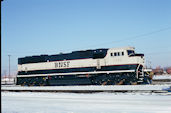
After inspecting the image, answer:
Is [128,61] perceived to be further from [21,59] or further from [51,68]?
[21,59]

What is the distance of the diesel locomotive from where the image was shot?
24141 mm

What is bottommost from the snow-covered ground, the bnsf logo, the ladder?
the snow-covered ground

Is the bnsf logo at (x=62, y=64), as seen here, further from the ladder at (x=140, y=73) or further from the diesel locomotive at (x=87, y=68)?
the ladder at (x=140, y=73)

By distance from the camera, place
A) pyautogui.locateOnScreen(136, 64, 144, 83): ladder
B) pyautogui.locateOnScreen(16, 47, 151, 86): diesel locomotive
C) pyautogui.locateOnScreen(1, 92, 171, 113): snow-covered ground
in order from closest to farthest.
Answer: pyautogui.locateOnScreen(1, 92, 171, 113): snow-covered ground
pyautogui.locateOnScreen(136, 64, 144, 83): ladder
pyautogui.locateOnScreen(16, 47, 151, 86): diesel locomotive

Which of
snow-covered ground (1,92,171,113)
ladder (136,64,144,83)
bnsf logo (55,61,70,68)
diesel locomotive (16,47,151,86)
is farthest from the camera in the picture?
bnsf logo (55,61,70,68)

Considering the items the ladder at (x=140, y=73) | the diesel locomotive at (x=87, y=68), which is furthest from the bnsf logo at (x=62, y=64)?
the ladder at (x=140, y=73)

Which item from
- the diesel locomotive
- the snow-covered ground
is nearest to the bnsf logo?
the diesel locomotive

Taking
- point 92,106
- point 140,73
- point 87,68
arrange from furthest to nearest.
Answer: point 87,68, point 140,73, point 92,106

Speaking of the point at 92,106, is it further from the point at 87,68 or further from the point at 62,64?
the point at 62,64

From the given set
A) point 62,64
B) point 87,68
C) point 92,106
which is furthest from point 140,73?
point 92,106

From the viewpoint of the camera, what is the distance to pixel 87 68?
87.3 ft

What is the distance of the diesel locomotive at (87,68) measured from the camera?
24.1 metres

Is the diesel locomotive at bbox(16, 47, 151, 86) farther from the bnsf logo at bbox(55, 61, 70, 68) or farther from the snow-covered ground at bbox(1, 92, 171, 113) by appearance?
the snow-covered ground at bbox(1, 92, 171, 113)

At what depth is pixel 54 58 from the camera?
96.4ft
